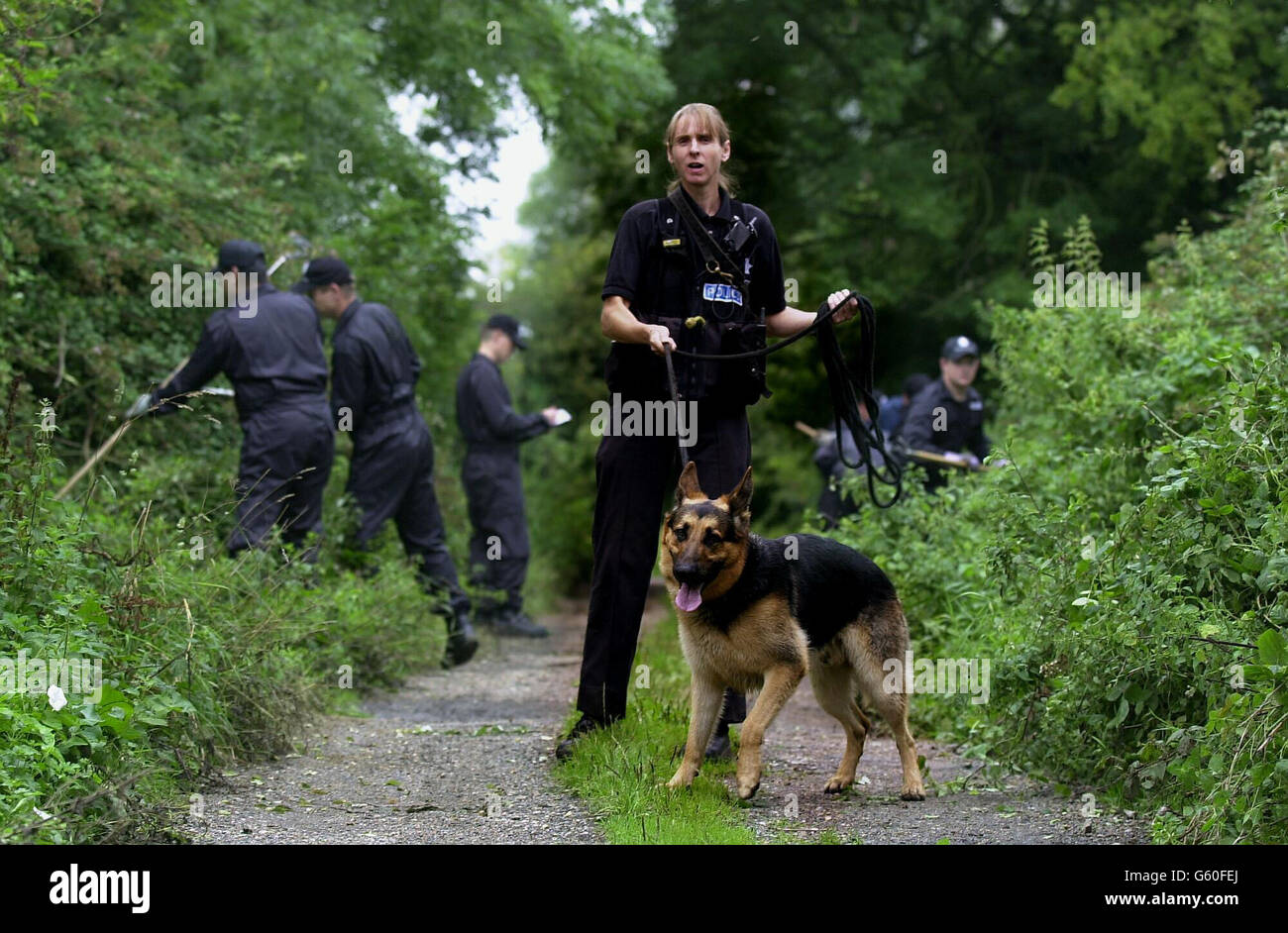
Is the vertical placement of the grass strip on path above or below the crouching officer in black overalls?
below

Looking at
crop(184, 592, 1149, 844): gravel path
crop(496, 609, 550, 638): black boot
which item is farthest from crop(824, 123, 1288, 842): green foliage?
crop(496, 609, 550, 638): black boot

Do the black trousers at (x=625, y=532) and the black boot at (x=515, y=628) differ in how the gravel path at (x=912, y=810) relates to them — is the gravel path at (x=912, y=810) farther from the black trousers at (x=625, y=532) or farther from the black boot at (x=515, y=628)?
the black boot at (x=515, y=628)

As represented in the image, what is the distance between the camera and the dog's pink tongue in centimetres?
582

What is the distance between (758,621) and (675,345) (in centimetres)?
118

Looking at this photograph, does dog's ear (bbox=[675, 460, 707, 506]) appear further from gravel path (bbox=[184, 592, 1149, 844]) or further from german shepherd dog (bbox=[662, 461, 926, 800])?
gravel path (bbox=[184, 592, 1149, 844])

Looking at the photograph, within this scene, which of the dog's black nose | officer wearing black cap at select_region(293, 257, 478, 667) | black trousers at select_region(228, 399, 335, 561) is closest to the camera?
the dog's black nose

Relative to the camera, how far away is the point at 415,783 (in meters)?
6.40

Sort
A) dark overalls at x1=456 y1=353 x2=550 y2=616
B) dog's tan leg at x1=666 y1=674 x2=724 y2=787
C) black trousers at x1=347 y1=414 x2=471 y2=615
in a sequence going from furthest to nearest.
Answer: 1. dark overalls at x1=456 y1=353 x2=550 y2=616
2. black trousers at x1=347 y1=414 x2=471 y2=615
3. dog's tan leg at x1=666 y1=674 x2=724 y2=787

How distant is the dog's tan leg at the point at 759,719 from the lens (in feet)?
19.6

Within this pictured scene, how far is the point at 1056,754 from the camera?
252 inches

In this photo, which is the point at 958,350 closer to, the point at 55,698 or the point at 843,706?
the point at 843,706

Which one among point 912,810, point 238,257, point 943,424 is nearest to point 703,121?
point 912,810

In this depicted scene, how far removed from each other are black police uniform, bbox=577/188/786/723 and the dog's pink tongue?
2.50 feet

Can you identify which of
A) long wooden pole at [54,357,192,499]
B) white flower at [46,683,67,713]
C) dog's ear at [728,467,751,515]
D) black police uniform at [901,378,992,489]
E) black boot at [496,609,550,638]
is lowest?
black boot at [496,609,550,638]
